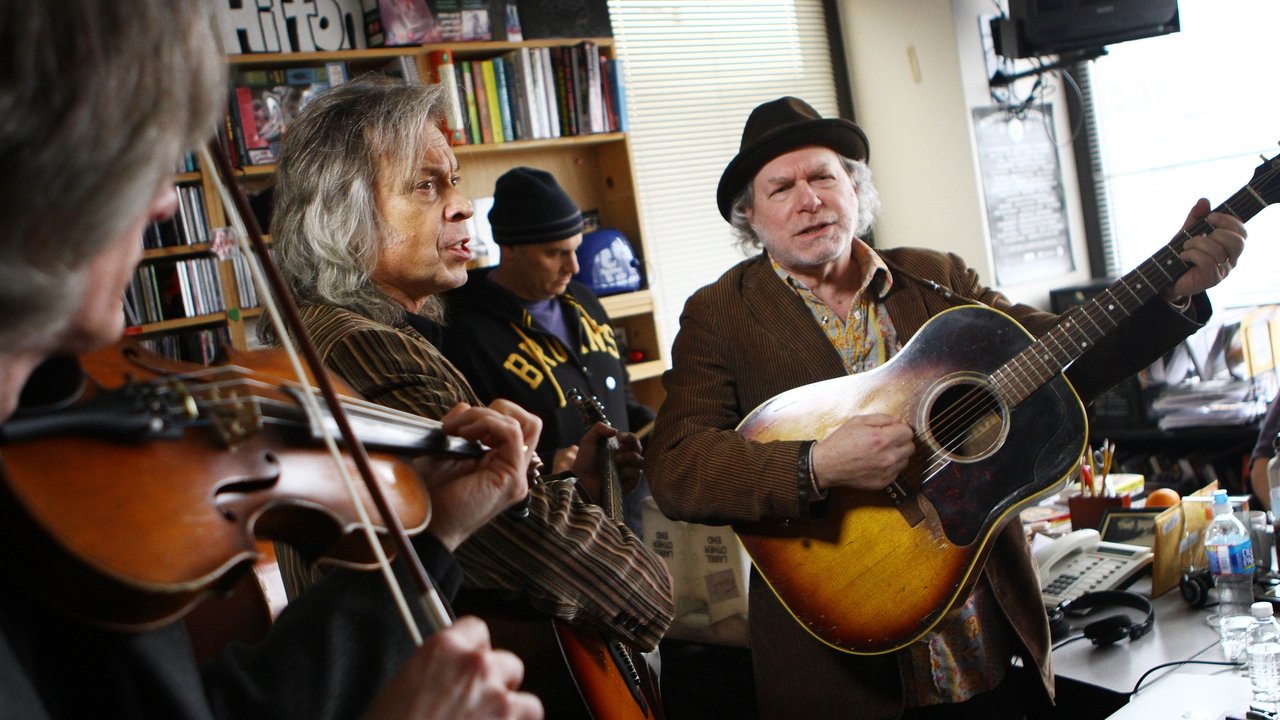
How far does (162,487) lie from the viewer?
661mm

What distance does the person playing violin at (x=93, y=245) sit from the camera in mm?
586

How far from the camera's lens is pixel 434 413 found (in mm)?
1256

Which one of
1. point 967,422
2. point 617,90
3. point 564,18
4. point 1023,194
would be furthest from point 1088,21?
point 967,422

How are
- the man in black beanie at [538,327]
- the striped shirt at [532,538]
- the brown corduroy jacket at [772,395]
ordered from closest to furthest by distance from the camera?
1. the striped shirt at [532,538]
2. the brown corduroy jacket at [772,395]
3. the man in black beanie at [538,327]

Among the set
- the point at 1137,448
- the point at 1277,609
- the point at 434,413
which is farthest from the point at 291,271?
the point at 1137,448

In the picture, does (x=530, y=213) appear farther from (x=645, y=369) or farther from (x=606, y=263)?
(x=645, y=369)

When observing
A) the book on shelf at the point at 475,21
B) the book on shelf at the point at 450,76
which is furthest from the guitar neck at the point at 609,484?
the book on shelf at the point at 475,21

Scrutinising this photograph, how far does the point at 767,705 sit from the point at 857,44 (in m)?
3.76

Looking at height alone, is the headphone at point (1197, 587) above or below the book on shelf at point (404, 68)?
below

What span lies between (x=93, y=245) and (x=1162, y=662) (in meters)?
1.77

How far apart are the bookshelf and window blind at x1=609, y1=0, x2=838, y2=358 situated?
0.75 feet

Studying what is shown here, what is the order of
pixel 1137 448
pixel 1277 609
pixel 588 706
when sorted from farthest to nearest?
pixel 1137 448, pixel 1277 609, pixel 588 706

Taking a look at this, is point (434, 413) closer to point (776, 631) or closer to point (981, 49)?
point (776, 631)

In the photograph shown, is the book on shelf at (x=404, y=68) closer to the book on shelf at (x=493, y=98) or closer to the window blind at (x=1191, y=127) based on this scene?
the book on shelf at (x=493, y=98)
